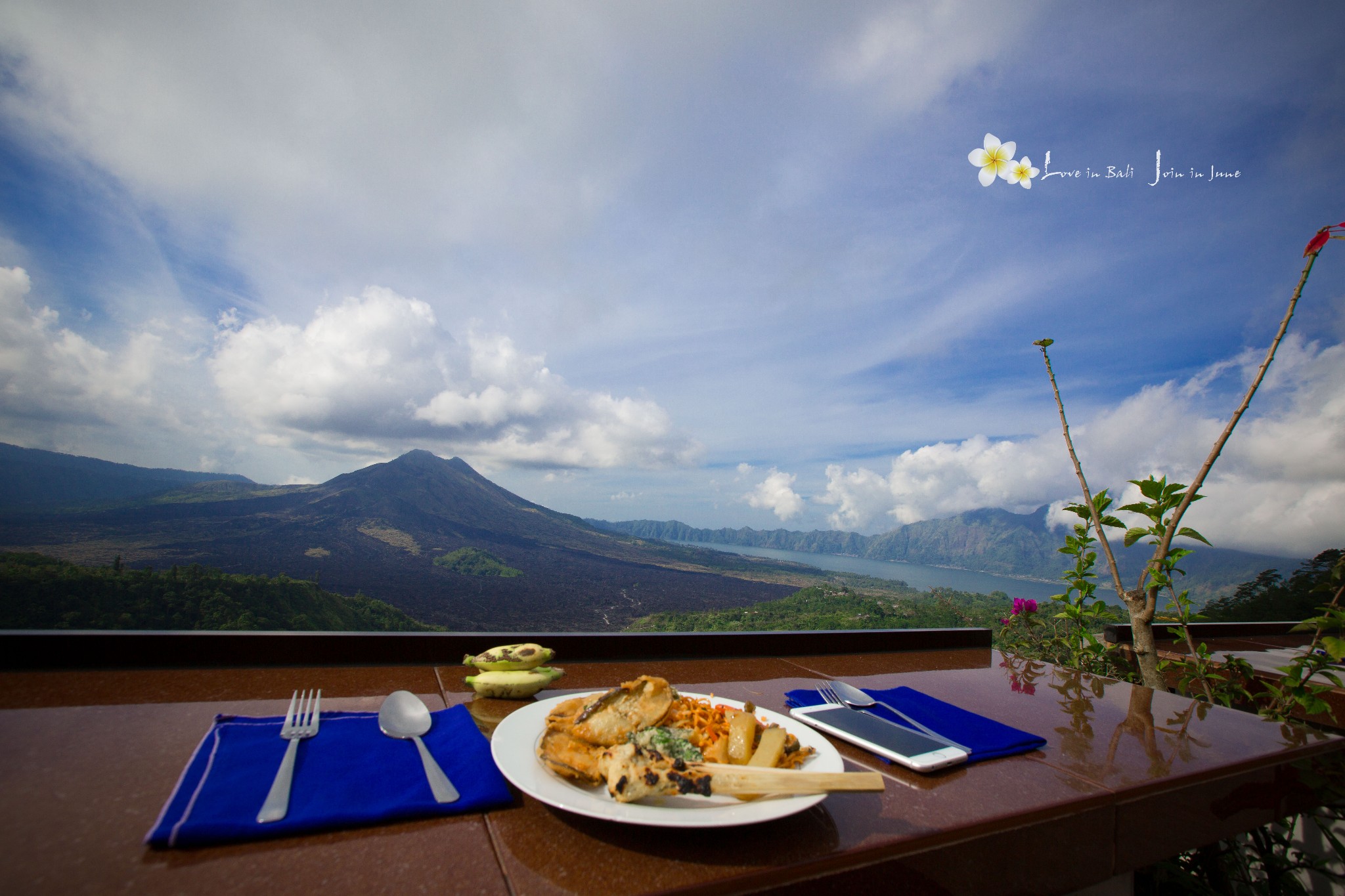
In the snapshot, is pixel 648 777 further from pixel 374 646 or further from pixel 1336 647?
pixel 1336 647

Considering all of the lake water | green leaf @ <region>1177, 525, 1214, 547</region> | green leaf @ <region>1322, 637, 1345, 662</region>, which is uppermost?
green leaf @ <region>1177, 525, 1214, 547</region>

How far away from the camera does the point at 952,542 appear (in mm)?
36812

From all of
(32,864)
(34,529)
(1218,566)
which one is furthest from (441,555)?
(32,864)

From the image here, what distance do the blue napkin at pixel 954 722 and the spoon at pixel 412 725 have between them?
0.94 meters

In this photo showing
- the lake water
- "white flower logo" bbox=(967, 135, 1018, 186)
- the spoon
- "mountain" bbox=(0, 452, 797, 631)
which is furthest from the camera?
"mountain" bbox=(0, 452, 797, 631)

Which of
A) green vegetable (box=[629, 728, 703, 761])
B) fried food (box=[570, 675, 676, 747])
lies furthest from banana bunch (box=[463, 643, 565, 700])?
green vegetable (box=[629, 728, 703, 761])

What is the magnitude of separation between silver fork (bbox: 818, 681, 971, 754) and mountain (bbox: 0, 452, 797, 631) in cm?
1577

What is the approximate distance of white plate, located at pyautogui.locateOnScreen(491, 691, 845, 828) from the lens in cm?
79

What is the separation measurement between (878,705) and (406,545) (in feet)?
128

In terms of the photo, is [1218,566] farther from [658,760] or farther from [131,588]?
[131,588]

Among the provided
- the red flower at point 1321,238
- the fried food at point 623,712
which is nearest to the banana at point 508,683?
the fried food at point 623,712

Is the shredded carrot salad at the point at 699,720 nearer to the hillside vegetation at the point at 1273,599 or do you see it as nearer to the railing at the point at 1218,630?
the railing at the point at 1218,630

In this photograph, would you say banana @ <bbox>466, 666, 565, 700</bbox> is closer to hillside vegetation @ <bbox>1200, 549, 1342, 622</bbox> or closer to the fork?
the fork

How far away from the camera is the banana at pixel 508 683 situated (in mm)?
1535
